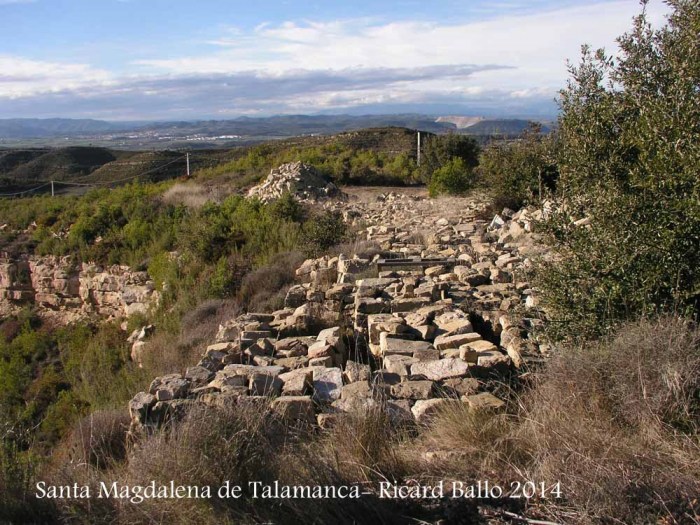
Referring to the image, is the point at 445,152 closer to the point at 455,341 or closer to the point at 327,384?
the point at 455,341

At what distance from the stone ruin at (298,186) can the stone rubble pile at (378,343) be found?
619 centimetres

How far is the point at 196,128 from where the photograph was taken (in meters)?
70.0

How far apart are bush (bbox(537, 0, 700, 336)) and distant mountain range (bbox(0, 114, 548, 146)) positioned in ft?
136

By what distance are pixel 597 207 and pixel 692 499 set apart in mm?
2510

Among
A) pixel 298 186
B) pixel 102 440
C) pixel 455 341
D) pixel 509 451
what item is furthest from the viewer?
pixel 298 186

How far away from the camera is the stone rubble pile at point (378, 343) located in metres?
4.94

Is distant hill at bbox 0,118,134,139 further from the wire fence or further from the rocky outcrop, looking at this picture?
the rocky outcrop

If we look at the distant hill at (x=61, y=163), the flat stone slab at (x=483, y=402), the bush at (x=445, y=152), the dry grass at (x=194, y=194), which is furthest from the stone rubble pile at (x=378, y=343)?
the distant hill at (x=61, y=163)

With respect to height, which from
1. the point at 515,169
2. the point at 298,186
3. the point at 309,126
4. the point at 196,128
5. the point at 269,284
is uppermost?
the point at 196,128

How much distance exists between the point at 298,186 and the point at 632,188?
13.0 meters

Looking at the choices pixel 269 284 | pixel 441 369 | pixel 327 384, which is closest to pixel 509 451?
pixel 441 369

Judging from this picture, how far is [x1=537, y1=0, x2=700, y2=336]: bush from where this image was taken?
14.9ft

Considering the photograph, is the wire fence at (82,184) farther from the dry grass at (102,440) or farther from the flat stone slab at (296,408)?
the flat stone slab at (296,408)

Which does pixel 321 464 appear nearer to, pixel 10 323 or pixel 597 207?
pixel 597 207
